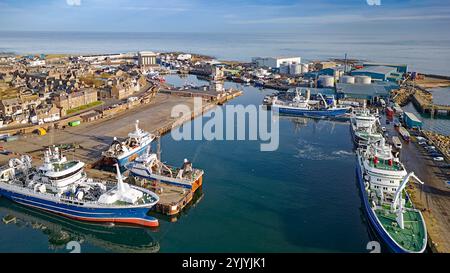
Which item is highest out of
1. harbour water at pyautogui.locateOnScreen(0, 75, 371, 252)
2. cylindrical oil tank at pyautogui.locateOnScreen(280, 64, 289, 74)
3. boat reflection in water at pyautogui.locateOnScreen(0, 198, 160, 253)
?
cylindrical oil tank at pyautogui.locateOnScreen(280, 64, 289, 74)

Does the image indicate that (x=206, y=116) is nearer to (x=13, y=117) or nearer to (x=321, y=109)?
(x=321, y=109)

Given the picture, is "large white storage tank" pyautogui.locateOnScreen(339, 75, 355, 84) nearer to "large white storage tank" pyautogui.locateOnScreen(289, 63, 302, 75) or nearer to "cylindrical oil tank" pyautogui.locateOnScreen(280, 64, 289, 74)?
"large white storage tank" pyautogui.locateOnScreen(289, 63, 302, 75)

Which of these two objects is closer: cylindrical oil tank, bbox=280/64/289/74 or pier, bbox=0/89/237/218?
pier, bbox=0/89/237/218

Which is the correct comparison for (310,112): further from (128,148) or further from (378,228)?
(378,228)

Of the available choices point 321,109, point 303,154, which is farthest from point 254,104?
point 303,154

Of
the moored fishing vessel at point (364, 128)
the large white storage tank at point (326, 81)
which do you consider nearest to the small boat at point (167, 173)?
the moored fishing vessel at point (364, 128)

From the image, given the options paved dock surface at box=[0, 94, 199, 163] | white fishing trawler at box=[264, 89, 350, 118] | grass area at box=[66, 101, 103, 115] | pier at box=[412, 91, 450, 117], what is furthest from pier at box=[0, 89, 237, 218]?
pier at box=[412, 91, 450, 117]

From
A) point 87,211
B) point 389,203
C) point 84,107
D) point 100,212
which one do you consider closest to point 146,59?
point 84,107

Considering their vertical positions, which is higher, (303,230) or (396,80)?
(396,80)
